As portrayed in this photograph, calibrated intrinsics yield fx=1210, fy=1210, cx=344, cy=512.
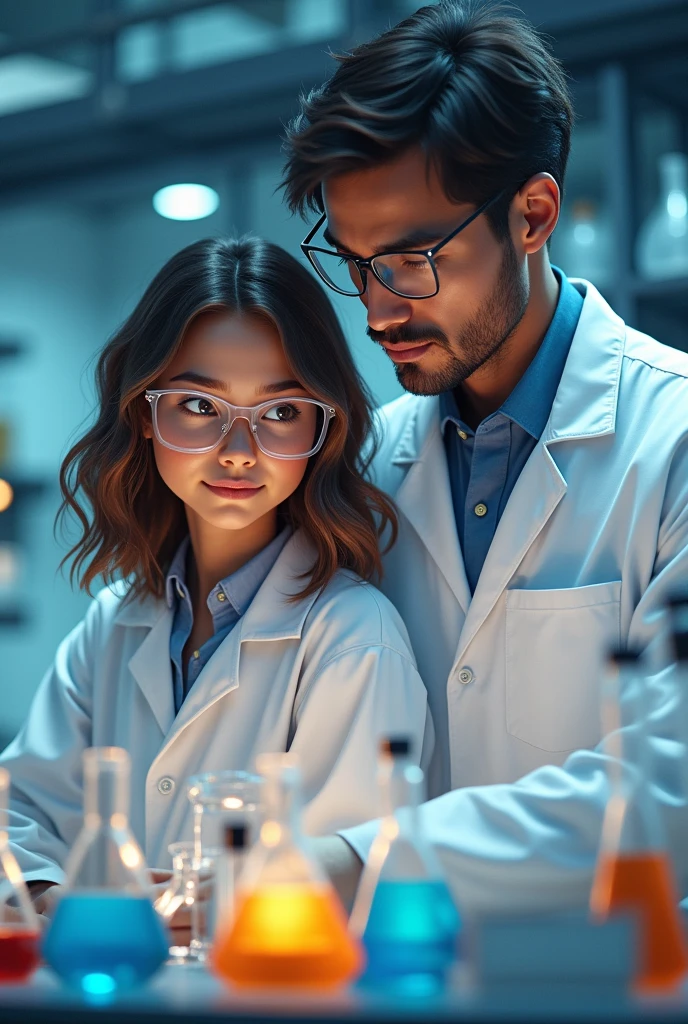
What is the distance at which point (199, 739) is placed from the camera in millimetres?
1791

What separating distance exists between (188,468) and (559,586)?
0.57 m

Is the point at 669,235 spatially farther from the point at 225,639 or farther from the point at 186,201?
the point at 225,639

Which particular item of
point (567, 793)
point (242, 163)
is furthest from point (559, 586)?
point (242, 163)

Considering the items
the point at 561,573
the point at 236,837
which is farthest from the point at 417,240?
the point at 236,837

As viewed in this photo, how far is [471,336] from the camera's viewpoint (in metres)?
1.81

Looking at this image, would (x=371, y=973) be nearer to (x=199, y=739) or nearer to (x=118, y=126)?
(x=199, y=739)

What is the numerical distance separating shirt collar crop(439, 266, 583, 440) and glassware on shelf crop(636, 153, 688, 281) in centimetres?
114

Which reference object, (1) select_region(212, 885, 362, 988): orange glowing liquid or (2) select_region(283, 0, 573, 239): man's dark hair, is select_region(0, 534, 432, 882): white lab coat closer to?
(2) select_region(283, 0, 573, 239): man's dark hair

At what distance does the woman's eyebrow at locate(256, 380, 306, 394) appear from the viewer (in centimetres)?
178

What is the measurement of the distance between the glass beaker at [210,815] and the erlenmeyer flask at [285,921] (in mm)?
326

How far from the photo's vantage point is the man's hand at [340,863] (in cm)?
127

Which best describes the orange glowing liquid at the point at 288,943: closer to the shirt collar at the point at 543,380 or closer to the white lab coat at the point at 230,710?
the white lab coat at the point at 230,710

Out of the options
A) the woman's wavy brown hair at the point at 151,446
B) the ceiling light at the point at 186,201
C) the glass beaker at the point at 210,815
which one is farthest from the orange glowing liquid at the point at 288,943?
the ceiling light at the point at 186,201

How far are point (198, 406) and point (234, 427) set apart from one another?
79 millimetres
